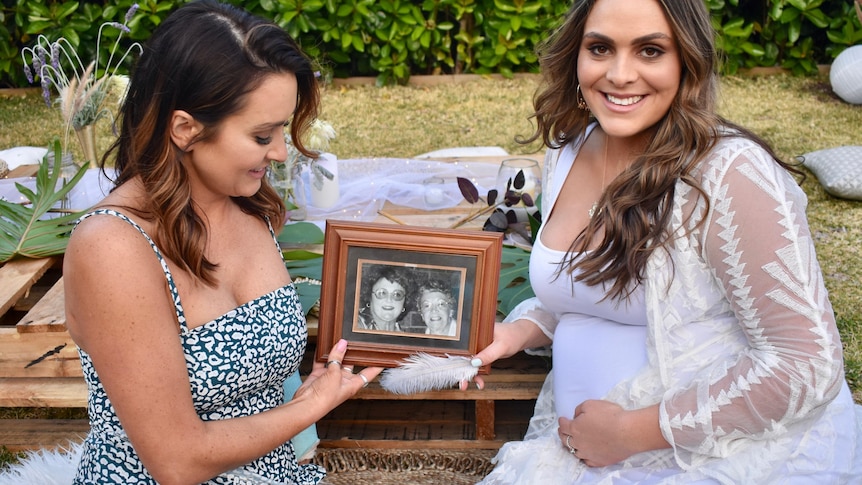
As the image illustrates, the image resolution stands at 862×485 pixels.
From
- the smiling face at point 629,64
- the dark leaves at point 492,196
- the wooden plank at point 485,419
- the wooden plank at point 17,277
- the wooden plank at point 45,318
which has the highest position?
the smiling face at point 629,64

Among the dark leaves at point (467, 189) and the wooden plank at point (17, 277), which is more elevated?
the dark leaves at point (467, 189)

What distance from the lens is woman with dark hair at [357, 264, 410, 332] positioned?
79.9 inches

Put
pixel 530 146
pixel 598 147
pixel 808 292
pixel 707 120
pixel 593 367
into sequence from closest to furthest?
pixel 808 292 → pixel 707 120 → pixel 593 367 → pixel 598 147 → pixel 530 146

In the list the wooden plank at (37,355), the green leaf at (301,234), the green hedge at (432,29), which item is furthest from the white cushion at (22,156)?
the wooden plank at (37,355)

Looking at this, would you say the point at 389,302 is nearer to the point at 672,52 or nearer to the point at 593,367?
the point at 593,367

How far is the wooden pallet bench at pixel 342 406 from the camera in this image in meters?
2.52

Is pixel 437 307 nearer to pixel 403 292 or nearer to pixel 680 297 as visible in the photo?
pixel 403 292

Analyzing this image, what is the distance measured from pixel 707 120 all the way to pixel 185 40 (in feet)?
3.79

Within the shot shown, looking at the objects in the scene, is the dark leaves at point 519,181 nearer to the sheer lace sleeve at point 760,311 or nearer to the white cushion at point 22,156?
the sheer lace sleeve at point 760,311

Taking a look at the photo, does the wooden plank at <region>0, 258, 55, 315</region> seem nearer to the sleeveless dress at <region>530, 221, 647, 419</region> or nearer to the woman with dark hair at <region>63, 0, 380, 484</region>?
the woman with dark hair at <region>63, 0, 380, 484</region>

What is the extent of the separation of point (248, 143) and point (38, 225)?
1662 millimetres

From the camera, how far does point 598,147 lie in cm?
220

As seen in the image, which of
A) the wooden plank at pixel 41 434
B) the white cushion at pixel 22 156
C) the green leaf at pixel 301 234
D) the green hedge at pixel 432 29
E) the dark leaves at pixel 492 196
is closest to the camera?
the wooden plank at pixel 41 434

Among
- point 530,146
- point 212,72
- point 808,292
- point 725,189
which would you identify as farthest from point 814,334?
point 530,146
